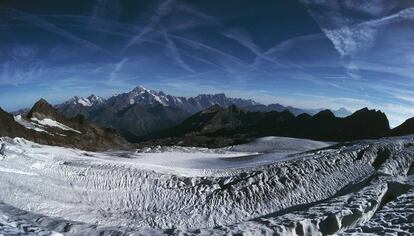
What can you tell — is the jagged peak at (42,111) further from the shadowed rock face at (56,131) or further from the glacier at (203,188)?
the glacier at (203,188)

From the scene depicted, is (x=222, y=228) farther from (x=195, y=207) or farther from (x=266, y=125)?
(x=266, y=125)

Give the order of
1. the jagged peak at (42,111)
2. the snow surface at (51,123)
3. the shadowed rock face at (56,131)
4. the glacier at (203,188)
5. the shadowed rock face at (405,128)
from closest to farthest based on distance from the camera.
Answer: the glacier at (203,188)
the shadowed rock face at (56,131)
the shadowed rock face at (405,128)
the snow surface at (51,123)
the jagged peak at (42,111)

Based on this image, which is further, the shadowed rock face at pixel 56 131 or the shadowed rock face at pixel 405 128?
the shadowed rock face at pixel 405 128

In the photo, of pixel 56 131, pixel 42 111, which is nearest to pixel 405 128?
pixel 56 131

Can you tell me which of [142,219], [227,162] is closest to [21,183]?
[142,219]

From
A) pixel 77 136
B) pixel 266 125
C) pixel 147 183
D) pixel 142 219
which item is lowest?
pixel 142 219

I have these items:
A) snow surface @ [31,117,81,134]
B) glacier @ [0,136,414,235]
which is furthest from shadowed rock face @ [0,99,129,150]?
glacier @ [0,136,414,235]

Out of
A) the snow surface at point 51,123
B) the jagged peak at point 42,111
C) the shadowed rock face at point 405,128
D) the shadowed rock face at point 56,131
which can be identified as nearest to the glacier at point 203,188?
the shadowed rock face at point 56,131

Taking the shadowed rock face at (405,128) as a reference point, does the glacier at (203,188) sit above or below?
below
